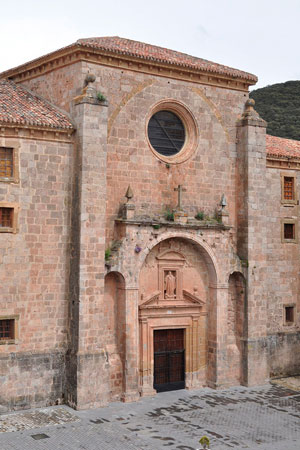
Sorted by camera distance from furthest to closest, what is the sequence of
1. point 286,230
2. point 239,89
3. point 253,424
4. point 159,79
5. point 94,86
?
point 286,230 < point 239,89 < point 159,79 < point 94,86 < point 253,424

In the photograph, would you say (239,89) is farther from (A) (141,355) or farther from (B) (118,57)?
(A) (141,355)

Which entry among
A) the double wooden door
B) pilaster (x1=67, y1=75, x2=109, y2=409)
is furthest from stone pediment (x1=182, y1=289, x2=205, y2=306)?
pilaster (x1=67, y1=75, x2=109, y2=409)

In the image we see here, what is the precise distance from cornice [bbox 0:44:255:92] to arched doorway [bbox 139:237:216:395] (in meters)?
5.75

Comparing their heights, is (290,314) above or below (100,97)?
below

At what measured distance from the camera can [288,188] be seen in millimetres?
25578

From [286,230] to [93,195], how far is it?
956cm

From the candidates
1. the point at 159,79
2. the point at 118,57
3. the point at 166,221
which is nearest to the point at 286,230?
the point at 166,221

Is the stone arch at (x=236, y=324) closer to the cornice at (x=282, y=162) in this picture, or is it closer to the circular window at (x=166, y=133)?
the cornice at (x=282, y=162)

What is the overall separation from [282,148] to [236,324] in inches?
295

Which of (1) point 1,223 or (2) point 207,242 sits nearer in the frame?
(1) point 1,223

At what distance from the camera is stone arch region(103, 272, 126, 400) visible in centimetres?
2027

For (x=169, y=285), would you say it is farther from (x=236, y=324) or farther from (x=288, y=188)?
(x=288, y=188)

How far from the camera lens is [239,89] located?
23641 mm

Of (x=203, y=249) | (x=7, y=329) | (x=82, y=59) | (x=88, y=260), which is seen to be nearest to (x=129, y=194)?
(x=88, y=260)
